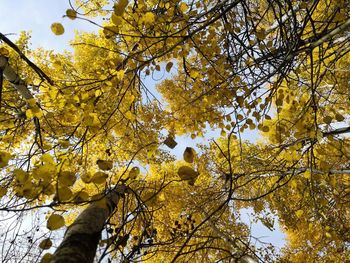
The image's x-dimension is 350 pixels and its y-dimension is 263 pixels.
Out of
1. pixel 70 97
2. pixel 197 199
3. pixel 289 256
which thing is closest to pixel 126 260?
pixel 70 97

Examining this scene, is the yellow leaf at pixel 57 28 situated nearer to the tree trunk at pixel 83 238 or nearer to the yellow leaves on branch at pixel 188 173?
the tree trunk at pixel 83 238

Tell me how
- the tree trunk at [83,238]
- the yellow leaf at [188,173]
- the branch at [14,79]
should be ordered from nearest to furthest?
the tree trunk at [83,238]
the yellow leaf at [188,173]
the branch at [14,79]

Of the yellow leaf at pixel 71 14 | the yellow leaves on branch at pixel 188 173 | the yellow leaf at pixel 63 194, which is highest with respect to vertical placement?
the yellow leaf at pixel 71 14

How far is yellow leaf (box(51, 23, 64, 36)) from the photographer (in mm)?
1851

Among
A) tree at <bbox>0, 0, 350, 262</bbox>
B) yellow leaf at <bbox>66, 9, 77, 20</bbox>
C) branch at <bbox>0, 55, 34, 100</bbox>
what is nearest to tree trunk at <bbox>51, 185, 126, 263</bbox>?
tree at <bbox>0, 0, 350, 262</bbox>

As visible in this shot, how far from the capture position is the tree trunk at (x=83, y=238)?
1.30m

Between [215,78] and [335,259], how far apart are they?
6517 millimetres

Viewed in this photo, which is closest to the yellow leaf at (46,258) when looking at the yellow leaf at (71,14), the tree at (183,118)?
the tree at (183,118)

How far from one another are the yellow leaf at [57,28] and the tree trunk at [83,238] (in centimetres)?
109

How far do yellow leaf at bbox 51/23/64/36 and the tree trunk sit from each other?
1.09m

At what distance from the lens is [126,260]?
150cm

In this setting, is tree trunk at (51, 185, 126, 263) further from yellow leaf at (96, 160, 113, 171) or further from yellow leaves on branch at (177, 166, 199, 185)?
yellow leaves on branch at (177, 166, 199, 185)

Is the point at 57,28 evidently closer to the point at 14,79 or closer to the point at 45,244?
the point at 14,79

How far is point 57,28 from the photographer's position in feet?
6.09
